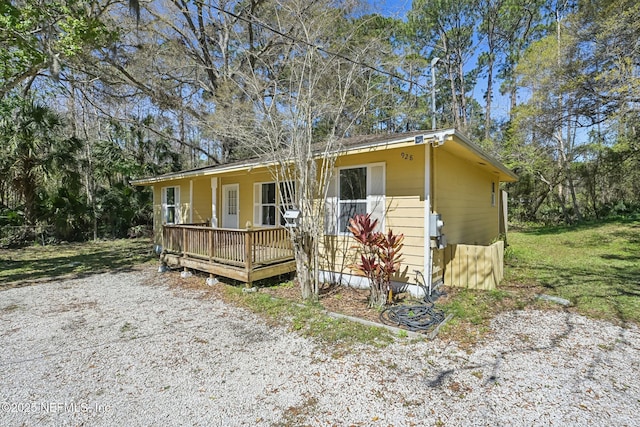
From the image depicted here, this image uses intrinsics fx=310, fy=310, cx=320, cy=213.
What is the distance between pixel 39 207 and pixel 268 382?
1486 cm

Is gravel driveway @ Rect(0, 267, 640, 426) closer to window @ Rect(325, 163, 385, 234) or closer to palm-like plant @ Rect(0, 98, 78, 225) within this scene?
window @ Rect(325, 163, 385, 234)

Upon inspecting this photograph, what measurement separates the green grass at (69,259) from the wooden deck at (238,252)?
9.91ft

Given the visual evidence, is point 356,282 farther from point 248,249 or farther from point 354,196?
point 248,249

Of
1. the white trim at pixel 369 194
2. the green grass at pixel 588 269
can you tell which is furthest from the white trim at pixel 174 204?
the green grass at pixel 588 269

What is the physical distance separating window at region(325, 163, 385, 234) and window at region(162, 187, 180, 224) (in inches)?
260

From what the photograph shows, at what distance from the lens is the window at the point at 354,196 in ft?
18.8

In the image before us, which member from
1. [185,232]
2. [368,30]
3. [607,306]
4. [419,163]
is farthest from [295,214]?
[368,30]

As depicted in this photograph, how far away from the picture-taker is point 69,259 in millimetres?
9891

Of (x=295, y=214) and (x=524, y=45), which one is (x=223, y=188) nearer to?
(x=295, y=214)

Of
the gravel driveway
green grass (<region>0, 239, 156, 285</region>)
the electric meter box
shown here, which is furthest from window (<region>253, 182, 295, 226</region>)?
green grass (<region>0, 239, 156, 285</region>)

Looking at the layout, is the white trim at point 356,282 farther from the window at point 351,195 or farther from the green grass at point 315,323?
the green grass at point 315,323

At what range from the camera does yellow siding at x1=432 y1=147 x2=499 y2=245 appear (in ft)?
19.0

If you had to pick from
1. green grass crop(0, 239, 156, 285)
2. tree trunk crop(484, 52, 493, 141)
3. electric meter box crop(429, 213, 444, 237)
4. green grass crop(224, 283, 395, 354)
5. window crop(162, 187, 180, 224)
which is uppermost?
tree trunk crop(484, 52, 493, 141)

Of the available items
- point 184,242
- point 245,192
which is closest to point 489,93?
point 245,192
